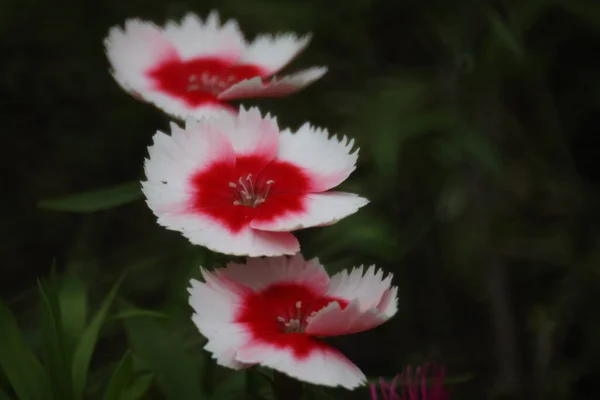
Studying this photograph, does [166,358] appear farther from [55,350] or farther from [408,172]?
[408,172]

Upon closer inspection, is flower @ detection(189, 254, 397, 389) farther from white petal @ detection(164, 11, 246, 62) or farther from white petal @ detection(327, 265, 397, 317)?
white petal @ detection(164, 11, 246, 62)

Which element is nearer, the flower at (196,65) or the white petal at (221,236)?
the white petal at (221,236)

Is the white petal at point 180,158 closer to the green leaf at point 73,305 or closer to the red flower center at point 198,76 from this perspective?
the red flower center at point 198,76

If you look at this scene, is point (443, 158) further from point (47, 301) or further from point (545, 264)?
point (47, 301)

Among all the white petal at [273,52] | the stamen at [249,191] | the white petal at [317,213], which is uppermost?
the white petal at [273,52]

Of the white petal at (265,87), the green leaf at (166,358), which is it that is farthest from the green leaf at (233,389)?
the white petal at (265,87)

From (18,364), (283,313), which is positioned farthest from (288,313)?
(18,364)

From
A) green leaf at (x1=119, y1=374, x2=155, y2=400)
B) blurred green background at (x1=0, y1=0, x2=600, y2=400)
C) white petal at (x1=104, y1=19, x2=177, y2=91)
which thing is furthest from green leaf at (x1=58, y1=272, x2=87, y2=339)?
white petal at (x1=104, y1=19, x2=177, y2=91)
